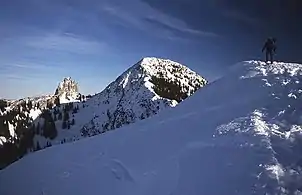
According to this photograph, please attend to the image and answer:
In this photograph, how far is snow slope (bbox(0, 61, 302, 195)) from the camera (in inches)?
291

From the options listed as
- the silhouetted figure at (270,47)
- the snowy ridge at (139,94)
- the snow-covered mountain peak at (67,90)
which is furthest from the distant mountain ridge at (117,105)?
the silhouetted figure at (270,47)

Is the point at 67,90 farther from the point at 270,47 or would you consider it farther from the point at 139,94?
the point at 270,47

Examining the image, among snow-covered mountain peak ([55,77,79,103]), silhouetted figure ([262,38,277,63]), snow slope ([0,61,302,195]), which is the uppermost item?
snow-covered mountain peak ([55,77,79,103])

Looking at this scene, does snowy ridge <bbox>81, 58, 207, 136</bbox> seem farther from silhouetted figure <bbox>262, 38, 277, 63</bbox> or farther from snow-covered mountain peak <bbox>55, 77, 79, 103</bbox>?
silhouetted figure <bbox>262, 38, 277, 63</bbox>

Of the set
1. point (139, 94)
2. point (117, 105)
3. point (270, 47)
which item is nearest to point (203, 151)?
point (270, 47)

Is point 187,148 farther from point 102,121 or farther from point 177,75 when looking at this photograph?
point 177,75

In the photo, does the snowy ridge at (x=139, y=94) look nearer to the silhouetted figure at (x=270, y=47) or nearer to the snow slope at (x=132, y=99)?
the snow slope at (x=132, y=99)

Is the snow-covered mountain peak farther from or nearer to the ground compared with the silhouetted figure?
farther from the ground

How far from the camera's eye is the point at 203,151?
8609 mm

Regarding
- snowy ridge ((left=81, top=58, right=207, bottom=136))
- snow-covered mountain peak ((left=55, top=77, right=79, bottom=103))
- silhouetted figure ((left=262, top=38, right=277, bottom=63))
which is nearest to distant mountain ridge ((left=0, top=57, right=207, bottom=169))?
snowy ridge ((left=81, top=58, right=207, bottom=136))

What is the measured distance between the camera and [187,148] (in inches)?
361

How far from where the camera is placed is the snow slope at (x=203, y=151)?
24.3ft

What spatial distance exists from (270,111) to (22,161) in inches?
366

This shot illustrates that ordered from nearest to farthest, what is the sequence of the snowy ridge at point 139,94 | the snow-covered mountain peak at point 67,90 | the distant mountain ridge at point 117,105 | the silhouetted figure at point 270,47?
the silhouetted figure at point 270,47 < the distant mountain ridge at point 117,105 < the snowy ridge at point 139,94 < the snow-covered mountain peak at point 67,90
